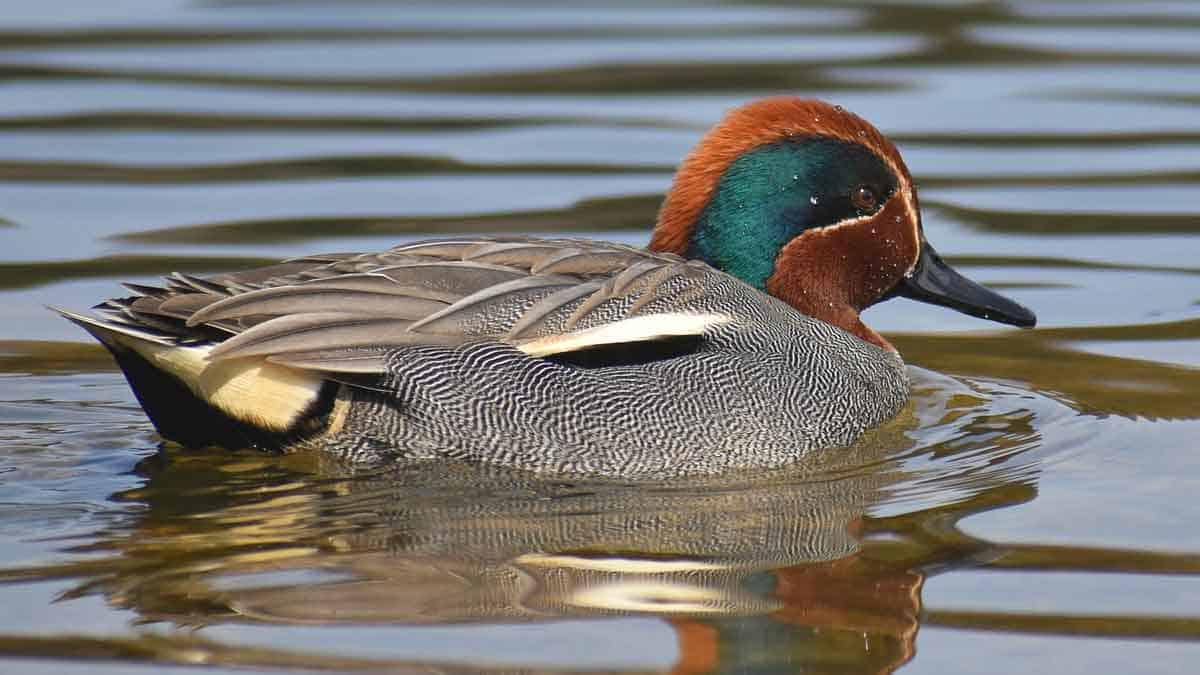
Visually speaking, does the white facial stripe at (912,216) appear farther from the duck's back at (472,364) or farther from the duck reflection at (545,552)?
the duck's back at (472,364)

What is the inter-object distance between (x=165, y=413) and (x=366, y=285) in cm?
71

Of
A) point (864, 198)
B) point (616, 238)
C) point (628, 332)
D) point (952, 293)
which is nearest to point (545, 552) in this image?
point (628, 332)

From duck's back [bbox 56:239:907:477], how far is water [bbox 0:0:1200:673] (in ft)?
0.42

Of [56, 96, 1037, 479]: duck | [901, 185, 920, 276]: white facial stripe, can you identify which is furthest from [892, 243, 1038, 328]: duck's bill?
[56, 96, 1037, 479]: duck

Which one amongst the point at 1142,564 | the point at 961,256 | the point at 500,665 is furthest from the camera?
the point at 961,256

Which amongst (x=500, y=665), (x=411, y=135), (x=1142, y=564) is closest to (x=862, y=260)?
(x=1142, y=564)

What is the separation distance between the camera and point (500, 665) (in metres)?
4.85

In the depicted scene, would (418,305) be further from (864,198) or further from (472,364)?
(864,198)

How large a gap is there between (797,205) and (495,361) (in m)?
1.31

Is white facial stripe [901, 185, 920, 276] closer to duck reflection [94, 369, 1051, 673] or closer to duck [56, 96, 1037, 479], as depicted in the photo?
duck [56, 96, 1037, 479]

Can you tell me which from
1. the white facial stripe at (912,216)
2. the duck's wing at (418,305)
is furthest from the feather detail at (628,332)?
the white facial stripe at (912,216)

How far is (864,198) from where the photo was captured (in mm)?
7340

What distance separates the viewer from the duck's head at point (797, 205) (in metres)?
7.15

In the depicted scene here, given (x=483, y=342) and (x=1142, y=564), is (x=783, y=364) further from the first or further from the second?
(x=1142, y=564)
